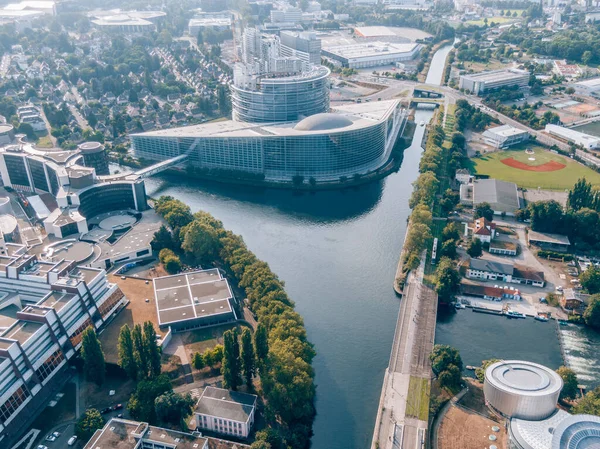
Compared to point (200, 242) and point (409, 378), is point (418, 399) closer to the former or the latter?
point (409, 378)

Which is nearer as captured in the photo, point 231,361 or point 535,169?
point 231,361

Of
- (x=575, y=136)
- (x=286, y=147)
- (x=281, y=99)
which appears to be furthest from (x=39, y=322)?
(x=575, y=136)

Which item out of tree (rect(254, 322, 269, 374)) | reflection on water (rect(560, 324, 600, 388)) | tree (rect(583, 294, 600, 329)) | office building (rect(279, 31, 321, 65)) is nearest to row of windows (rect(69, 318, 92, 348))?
tree (rect(254, 322, 269, 374))

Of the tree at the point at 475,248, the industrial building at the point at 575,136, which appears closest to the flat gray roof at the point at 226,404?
the tree at the point at 475,248

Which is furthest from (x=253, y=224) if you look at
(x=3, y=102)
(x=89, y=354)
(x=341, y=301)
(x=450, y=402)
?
(x=3, y=102)

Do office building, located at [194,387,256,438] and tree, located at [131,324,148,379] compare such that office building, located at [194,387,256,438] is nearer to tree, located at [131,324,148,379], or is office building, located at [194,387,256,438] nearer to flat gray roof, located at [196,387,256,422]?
flat gray roof, located at [196,387,256,422]

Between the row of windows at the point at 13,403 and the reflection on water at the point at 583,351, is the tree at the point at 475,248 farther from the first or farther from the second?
the row of windows at the point at 13,403
